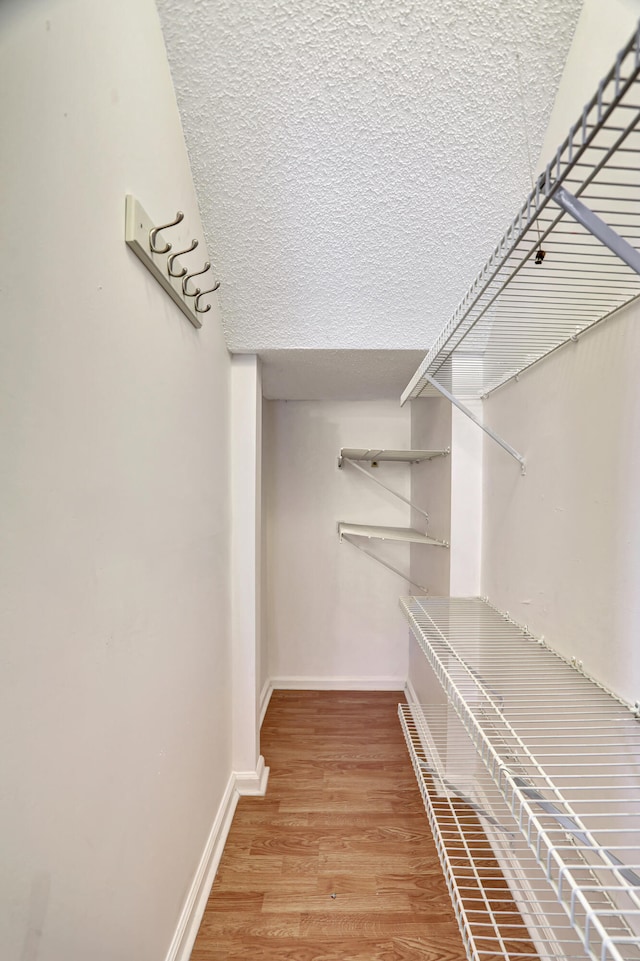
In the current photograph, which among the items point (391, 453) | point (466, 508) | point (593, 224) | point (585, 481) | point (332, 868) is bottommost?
point (332, 868)

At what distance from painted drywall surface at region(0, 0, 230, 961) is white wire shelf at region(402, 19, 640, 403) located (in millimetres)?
630

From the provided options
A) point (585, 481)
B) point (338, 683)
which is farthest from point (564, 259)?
point (338, 683)

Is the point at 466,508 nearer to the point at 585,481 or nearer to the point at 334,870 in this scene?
the point at 585,481

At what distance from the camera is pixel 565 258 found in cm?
100

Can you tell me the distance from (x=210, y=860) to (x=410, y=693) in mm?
1425

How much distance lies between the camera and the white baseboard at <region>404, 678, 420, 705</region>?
2.40 meters

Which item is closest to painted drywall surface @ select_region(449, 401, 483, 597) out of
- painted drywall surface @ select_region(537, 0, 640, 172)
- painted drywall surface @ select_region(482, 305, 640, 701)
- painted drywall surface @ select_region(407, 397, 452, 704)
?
painted drywall surface @ select_region(407, 397, 452, 704)

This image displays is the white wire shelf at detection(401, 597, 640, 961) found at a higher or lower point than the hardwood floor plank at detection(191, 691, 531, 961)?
higher

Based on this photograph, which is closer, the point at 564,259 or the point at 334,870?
the point at 564,259

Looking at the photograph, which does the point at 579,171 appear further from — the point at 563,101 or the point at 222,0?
the point at 222,0

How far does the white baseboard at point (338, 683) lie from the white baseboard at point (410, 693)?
0.18 ft

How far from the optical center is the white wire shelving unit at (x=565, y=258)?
0.54 metres

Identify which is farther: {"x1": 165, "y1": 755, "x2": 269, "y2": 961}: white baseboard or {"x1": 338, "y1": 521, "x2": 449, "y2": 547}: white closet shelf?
{"x1": 338, "y1": 521, "x2": 449, "y2": 547}: white closet shelf

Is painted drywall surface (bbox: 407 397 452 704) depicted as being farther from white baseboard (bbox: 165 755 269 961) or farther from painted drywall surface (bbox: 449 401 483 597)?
white baseboard (bbox: 165 755 269 961)
